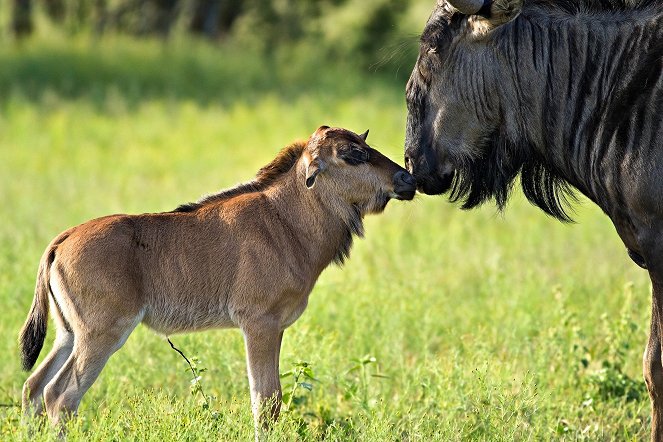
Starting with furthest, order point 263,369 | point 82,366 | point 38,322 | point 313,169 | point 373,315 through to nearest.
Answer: point 373,315
point 313,169
point 38,322
point 263,369
point 82,366

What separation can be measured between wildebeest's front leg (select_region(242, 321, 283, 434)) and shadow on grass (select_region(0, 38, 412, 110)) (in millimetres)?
13879

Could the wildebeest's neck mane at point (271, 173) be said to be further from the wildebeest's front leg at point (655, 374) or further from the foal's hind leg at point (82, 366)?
the wildebeest's front leg at point (655, 374)

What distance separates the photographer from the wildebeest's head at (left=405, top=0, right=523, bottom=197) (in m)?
5.66

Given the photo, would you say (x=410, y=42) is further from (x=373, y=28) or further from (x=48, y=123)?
(x=373, y=28)

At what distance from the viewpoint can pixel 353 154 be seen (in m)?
5.95

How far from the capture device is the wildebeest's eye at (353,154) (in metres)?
5.95

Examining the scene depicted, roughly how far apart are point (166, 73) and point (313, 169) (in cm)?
1553

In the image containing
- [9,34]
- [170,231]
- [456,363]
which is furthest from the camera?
[9,34]

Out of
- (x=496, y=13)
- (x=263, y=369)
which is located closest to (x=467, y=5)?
(x=496, y=13)

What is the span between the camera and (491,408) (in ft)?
19.7

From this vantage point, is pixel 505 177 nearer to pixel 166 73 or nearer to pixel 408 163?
pixel 408 163

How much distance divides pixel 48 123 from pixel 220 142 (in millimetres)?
2907

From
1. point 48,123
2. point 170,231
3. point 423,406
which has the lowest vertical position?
point 48,123

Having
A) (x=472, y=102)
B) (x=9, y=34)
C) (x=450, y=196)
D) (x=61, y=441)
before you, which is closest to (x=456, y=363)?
(x=450, y=196)
